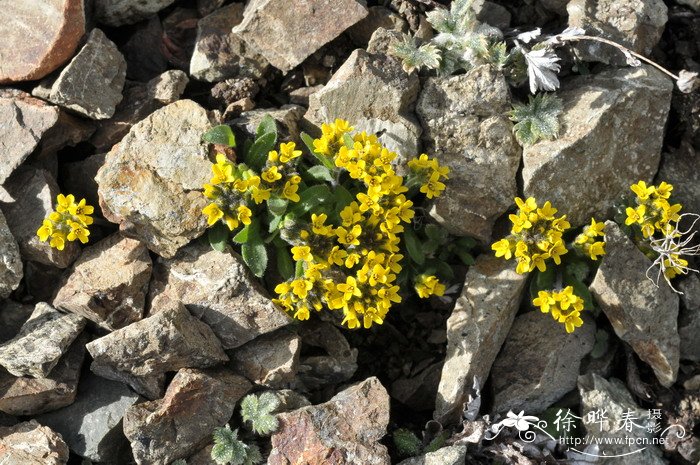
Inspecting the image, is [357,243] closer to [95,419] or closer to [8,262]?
[95,419]

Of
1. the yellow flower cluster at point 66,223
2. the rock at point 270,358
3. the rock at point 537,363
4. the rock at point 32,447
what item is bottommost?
the rock at point 537,363

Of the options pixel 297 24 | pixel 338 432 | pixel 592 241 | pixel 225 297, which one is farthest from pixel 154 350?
pixel 592 241

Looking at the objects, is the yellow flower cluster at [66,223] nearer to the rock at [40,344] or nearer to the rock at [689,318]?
the rock at [40,344]

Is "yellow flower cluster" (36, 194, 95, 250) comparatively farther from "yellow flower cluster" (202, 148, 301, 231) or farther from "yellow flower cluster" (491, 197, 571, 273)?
"yellow flower cluster" (491, 197, 571, 273)

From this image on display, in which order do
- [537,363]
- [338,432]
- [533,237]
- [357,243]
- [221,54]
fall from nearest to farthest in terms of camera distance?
[338,432] → [357,243] → [533,237] → [537,363] → [221,54]

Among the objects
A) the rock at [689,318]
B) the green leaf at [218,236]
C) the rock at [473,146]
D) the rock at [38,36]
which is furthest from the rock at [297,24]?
the rock at [689,318]

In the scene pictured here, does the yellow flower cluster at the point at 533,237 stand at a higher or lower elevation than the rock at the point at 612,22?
lower

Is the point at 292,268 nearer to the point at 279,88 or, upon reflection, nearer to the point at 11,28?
the point at 279,88
